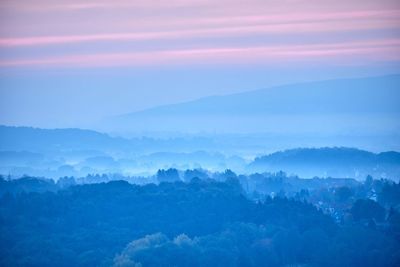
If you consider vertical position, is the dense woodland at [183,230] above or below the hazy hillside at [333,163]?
below

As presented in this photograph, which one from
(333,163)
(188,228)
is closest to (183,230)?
(188,228)

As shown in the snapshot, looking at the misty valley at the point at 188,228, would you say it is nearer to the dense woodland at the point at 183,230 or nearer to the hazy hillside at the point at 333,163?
the dense woodland at the point at 183,230

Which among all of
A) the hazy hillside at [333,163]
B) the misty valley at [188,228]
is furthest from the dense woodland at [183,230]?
the hazy hillside at [333,163]

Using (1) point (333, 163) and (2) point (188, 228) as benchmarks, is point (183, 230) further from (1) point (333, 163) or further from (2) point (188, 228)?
(1) point (333, 163)

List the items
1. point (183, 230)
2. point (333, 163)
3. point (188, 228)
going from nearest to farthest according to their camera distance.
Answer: point (183, 230) < point (188, 228) < point (333, 163)

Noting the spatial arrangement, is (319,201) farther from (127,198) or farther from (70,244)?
(70,244)

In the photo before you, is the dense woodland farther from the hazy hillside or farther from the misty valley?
the hazy hillside
